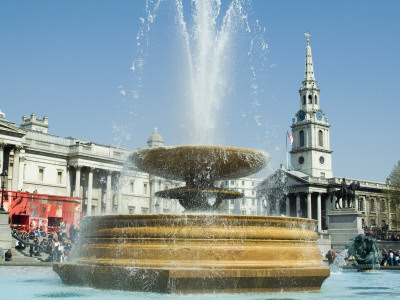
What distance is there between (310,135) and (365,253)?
73042 millimetres

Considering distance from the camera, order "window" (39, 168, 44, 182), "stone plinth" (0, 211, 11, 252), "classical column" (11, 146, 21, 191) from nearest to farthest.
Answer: "stone plinth" (0, 211, 11, 252) < "classical column" (11, 146, 21, 191) < "window" (39, 168, 44, 182)

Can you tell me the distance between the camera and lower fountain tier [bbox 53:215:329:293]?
7707 millimetres

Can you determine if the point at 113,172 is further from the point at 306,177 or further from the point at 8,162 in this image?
the point at 306,177

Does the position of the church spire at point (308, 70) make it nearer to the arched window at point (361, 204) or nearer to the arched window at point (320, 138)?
the arched window at point (320, 138)

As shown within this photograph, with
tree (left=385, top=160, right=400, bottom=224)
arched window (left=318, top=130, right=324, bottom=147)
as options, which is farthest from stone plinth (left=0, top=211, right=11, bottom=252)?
arched window (left=318, top=130, right=324, bottom=147)

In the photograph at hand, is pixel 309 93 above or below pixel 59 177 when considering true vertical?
above

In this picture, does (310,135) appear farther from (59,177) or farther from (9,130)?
(9,130)

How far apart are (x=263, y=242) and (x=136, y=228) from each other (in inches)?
83.0

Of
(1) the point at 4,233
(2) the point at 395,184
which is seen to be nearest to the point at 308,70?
(2) the point at 395,184

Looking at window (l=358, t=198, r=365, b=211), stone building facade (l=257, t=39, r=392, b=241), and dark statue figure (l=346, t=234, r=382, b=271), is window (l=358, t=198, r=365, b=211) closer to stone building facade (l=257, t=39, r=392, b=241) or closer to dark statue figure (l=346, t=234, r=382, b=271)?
stone building facade (l=257, t=39, r=392, b=241)

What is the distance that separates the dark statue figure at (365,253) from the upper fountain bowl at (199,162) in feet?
25.6

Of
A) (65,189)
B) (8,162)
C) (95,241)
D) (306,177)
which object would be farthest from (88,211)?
(95,241)

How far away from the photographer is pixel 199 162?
10117 mm

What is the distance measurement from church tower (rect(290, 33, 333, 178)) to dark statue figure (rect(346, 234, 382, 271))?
7085 cm
